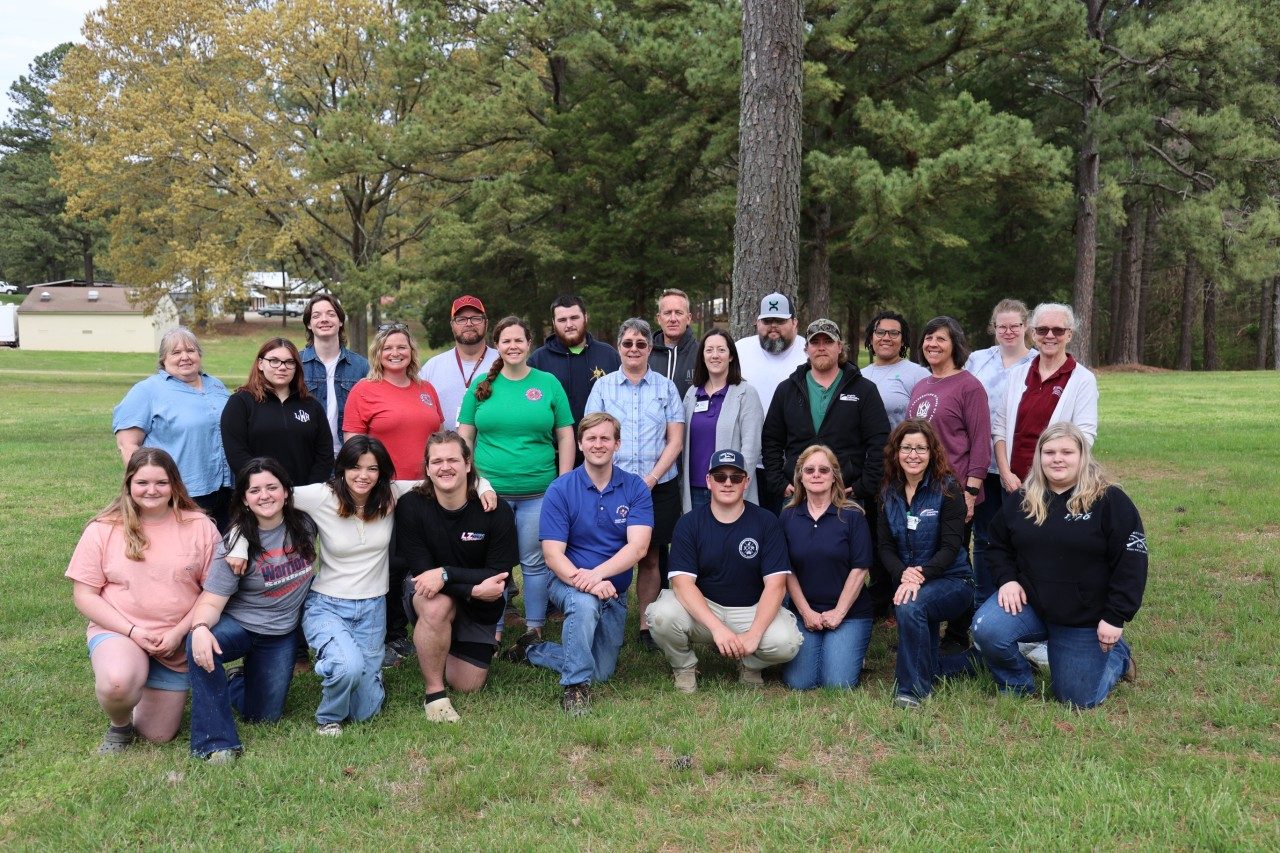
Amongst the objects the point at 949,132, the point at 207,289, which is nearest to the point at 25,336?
the point at 207,289

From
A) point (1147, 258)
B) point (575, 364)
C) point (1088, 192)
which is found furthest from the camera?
point (1147, 258)

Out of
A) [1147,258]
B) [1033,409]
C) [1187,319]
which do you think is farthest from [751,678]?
[1187,319]

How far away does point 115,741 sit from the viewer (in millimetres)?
4012

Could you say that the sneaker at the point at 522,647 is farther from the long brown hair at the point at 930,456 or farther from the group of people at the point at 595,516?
the long brown hair at the point at 930,456

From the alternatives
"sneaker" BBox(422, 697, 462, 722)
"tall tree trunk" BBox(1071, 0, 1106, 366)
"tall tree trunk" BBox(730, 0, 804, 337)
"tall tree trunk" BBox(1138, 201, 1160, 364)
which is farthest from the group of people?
"tall tree trunk" BBox(1138, 201, 1160, 364)

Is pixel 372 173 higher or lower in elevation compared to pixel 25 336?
higher

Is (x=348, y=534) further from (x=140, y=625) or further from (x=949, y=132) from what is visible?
(x=949, y=132)

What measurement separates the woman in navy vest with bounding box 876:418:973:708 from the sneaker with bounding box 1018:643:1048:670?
11.9 inches

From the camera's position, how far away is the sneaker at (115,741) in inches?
156

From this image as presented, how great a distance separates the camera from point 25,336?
47094 mm

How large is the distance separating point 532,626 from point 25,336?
51.4m

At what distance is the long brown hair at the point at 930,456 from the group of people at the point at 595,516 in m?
0.01

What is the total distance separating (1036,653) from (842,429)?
1460 millimetres

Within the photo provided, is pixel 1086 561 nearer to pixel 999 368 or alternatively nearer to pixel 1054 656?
pixel 1054 656
